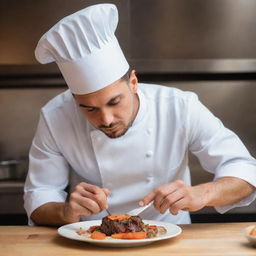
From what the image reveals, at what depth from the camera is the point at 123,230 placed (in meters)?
1.64

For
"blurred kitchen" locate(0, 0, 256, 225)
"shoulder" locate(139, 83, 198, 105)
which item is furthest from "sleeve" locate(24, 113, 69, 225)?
"blurred kitchen" locate(0, 0, 256, 225)

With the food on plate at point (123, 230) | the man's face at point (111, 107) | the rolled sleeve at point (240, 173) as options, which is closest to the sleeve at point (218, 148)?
the rolled sleeve at point (240, 173)

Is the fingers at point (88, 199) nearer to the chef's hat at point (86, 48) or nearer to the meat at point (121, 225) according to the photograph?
the meat at point (121, 225)

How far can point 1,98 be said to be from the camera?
11.0 ft

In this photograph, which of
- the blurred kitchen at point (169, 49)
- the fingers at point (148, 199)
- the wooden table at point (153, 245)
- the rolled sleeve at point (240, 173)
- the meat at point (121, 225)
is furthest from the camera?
the blurred kitchen at point (169, 49)

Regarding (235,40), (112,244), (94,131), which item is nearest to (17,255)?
(112,244)

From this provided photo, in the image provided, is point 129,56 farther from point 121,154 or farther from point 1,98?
point 121,154

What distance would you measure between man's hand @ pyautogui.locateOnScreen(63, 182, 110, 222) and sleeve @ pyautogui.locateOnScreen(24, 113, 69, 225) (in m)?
0.26

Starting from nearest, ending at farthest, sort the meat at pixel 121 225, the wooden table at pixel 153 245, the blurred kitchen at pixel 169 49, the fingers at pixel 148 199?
the wooden table at pixel 153 245, the meat at pixel 121 225, the fingers at pixel 148 199, the blurred kitchen at pixel 169 49

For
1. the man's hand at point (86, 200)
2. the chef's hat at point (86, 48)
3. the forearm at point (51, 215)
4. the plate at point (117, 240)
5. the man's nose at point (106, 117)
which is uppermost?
the chef's hat at point (86, 48)

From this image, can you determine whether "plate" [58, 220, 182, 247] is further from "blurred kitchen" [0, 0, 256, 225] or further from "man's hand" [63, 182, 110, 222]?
"blurred kitchen" [0, 0, 256, 225]

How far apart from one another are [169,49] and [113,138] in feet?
4.43

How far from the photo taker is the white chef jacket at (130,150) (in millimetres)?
2135

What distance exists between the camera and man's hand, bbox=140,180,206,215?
1759 millimetres
